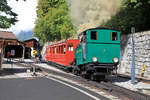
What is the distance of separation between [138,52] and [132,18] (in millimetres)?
4059

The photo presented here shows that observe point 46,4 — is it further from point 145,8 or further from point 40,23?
point 145,8

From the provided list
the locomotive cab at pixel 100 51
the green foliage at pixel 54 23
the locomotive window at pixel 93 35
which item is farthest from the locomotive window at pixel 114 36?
the green foliage at pixel 54 23

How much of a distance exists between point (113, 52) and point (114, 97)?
414 cm

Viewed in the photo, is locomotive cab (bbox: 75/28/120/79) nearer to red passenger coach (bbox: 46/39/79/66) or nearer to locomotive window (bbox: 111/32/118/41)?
locomotive window (bbox: 111/32/118/41)

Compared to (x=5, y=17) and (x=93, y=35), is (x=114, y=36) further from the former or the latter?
(x=5, y=17)

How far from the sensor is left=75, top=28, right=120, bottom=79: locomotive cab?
1148cm

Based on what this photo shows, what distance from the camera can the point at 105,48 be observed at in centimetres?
1169

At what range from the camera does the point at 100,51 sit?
1162 centimetres

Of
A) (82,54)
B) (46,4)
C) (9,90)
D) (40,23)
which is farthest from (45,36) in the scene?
(9,90)

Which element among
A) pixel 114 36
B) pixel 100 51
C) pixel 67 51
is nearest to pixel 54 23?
pixel 67 51

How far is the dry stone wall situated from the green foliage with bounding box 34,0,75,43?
16843 mm

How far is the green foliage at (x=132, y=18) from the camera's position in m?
17.7

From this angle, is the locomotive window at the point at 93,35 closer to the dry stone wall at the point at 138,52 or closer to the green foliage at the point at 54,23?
the dry stone wall at the point at 138,52

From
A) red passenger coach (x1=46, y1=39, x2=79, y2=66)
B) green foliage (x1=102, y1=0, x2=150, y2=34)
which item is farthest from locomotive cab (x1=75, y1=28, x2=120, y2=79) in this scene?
green foliage (x1=102, y1=0, x2=150, y2=34)
